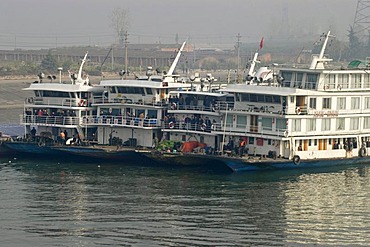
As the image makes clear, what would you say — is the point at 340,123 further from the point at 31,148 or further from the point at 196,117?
the point at 31,148

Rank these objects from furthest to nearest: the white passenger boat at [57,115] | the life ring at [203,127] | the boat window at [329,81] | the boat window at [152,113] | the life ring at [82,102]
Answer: the life ring at [82,102], the white passenger boat at [57,115], the boat window at [152,113], the life ring at [203,127], the boat window at [329,81]

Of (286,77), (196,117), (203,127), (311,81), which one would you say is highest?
(286,77)

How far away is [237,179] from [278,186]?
2.63m

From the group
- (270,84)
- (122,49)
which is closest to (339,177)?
(270,84)

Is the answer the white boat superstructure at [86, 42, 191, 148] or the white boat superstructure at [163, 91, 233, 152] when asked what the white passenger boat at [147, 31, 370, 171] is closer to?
the white boat superstructure at [163, 91, 233, 152]

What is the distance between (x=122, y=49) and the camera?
6969 inches

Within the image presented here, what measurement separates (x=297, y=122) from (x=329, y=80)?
11.8ft

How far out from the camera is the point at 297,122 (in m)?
52.4

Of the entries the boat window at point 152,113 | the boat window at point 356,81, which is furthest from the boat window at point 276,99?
the boat window at point 152,113

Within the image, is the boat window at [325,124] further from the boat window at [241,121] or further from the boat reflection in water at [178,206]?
the boat window at [241,121]

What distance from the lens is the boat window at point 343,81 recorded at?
54.7 m

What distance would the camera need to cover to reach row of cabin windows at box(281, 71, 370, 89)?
5425cm

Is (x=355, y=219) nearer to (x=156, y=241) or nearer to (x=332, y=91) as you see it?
(x=156, y=241)

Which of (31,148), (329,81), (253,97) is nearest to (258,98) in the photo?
(253,97)
